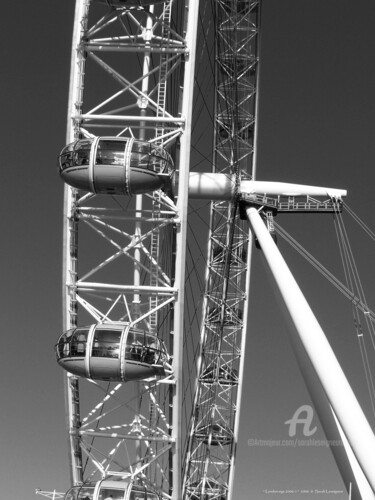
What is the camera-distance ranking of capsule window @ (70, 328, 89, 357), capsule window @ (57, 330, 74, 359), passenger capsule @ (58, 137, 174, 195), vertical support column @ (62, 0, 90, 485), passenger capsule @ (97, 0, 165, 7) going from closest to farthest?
capsule window @ (70, 328, 89, 357) < passenger capsule @ (58, 137, 174, 195) < capsule window @ (57, 330, 74, 359) < vertical support column @ (62, 0, 90, 485) < passenger capsule @ (97, 0, 165, 7)

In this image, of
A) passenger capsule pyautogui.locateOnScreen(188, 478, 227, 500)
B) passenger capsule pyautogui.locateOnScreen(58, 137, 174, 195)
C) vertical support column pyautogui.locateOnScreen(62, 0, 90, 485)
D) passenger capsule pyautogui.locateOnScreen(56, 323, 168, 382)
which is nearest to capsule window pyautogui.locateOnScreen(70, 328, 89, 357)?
passenger capsule pyautogui.locateOnScreen(56, 323, 168, 382)

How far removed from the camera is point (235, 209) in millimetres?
22328

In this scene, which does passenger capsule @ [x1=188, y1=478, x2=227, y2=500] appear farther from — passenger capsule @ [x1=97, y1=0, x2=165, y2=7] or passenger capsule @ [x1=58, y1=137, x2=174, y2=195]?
passenger capsule @ [x1=97, y1=0, x2=165, y2=7]

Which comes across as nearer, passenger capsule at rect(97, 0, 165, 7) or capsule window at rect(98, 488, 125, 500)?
capsule window at rect(98, 488, 125, 500)

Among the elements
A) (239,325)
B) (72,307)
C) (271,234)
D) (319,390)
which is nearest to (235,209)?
(271,234)

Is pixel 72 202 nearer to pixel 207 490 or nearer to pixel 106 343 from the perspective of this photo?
pixel 106 343

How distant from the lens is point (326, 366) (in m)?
15.0

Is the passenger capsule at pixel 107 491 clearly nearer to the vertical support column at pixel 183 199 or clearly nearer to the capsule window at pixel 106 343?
the vertical support column at pixel 183 199

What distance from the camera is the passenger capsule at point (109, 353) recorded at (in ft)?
57.6

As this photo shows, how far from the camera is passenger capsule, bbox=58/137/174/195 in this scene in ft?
58.3

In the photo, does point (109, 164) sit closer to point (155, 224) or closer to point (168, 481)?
point (155, 224)

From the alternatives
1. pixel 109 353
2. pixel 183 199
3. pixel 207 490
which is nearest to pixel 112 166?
pixel 183 199

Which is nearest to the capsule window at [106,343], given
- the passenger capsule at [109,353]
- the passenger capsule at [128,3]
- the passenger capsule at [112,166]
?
the passenger capsule at [109,353]

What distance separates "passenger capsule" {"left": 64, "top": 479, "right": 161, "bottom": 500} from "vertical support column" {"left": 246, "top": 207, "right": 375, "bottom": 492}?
462 cm
